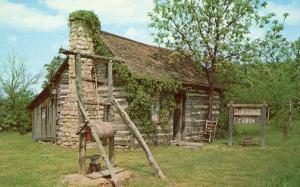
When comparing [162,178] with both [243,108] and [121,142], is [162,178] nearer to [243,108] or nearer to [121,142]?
[121,142]

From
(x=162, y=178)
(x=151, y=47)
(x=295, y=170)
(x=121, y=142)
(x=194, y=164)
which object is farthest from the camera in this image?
(x=151, y=47)

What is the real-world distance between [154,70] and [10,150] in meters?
7.46

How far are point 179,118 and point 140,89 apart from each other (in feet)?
14.3

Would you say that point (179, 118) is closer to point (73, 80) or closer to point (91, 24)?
point (73, 80)

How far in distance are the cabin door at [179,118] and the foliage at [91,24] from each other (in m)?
4.74

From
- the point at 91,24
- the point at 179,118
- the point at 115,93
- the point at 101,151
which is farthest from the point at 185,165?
the point at 91,24

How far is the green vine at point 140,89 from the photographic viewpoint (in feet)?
56.8

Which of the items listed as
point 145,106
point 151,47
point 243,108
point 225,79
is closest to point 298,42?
point 225,79

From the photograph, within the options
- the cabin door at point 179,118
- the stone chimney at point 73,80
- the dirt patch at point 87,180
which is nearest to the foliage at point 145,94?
the stone chimney at point 73,80

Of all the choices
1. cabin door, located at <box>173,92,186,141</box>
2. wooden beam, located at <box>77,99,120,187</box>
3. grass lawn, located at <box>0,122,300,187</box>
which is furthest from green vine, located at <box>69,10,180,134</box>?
wooden beam, located at <box>77,99,120,187</box>

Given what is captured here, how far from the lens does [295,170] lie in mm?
11438

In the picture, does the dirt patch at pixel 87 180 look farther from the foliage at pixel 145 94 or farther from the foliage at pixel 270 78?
the foliage at pixel 270 78

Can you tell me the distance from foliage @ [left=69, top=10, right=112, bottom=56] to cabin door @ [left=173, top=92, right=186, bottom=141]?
15.5 feet

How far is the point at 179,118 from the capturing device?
826 inches
